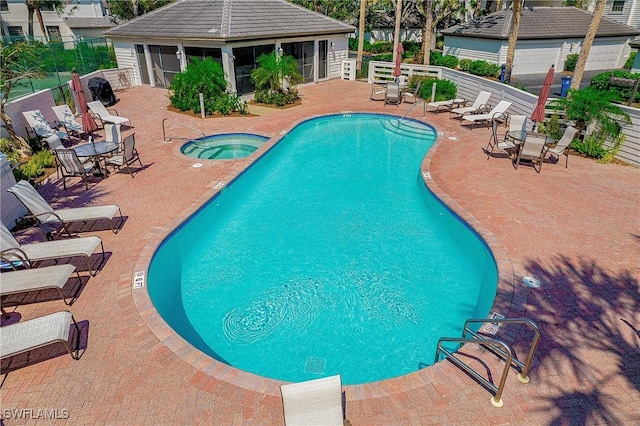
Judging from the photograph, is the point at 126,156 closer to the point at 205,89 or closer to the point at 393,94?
the point at 205,89

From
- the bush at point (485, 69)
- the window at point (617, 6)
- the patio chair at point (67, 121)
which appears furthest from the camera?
the window at point (617, 6)

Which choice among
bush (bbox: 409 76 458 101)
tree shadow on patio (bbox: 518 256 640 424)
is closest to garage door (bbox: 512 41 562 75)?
bush (bbox: 409 76 458 101)

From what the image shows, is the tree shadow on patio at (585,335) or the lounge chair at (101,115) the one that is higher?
the lounge chair at (101,115)

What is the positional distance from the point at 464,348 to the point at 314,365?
2.37 m

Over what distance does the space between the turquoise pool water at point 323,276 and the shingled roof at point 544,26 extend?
23.9 m

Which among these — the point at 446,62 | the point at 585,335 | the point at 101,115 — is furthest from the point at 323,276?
the point at 446,62

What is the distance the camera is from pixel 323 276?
8227 millimetres

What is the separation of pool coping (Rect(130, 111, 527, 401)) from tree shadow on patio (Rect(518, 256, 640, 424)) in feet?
1.21

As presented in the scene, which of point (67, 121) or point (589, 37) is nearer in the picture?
point (67, 121)

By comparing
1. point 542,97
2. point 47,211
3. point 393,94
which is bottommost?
point 47,211

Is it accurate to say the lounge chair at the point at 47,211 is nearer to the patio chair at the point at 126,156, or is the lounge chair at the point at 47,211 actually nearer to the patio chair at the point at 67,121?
the patio chair at the point at 126,156

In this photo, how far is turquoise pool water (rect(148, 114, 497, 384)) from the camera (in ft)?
21.4

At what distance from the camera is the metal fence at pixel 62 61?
18.1 meters

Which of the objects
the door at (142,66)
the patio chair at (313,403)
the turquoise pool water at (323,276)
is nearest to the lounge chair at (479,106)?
the turquoise pool water at (323,276)
